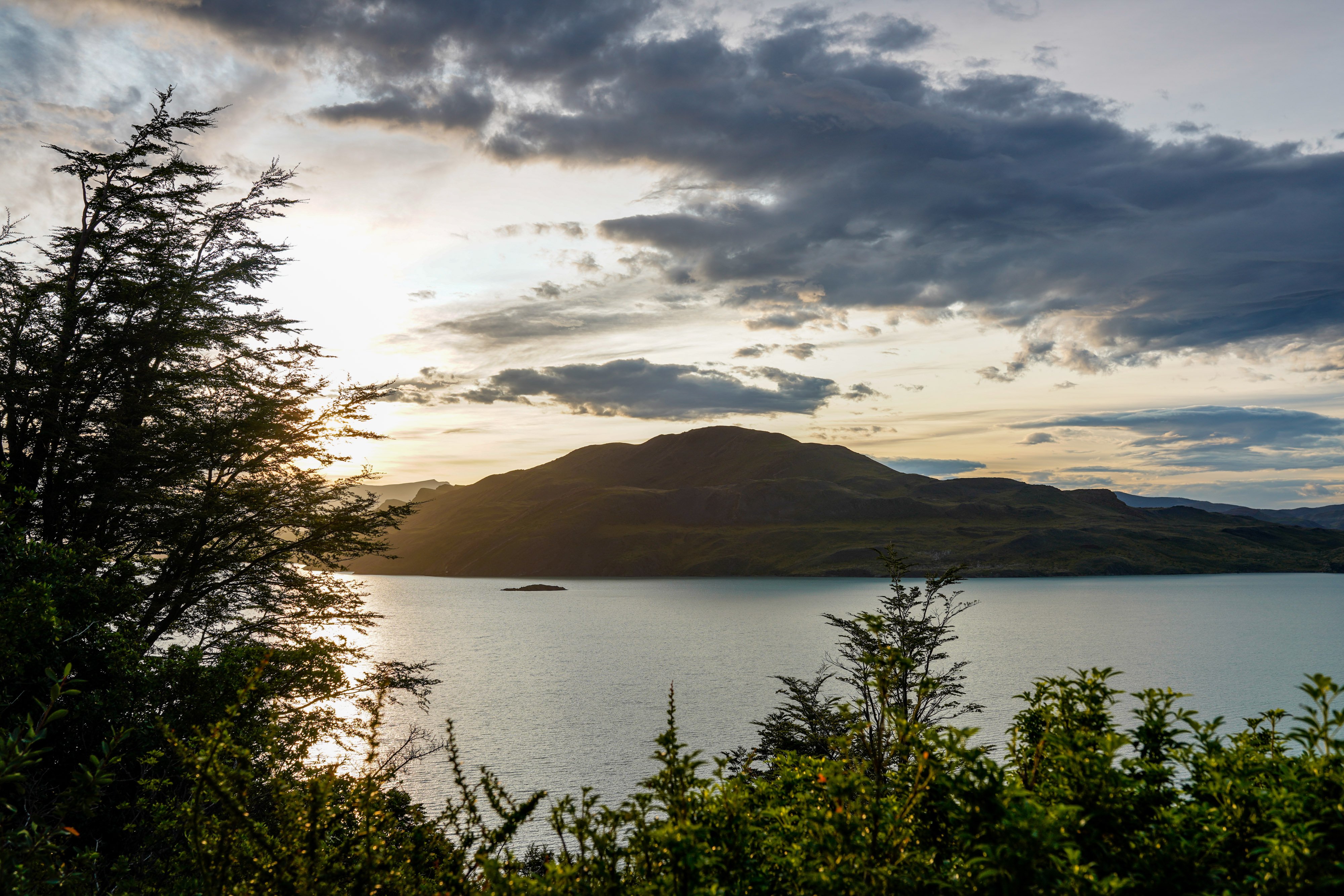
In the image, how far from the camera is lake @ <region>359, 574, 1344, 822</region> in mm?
54781

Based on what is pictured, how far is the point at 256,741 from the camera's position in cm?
1576

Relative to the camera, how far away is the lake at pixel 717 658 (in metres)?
54.8

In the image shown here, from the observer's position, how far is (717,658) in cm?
9519

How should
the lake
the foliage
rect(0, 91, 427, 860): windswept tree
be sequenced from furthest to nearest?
the lake < rect(0, 91, 427, 860): windswept tree < the foliage

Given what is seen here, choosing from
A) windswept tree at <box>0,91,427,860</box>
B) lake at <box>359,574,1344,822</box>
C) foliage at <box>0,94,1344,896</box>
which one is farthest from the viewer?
lake at <box>359,574,1344,822</box>

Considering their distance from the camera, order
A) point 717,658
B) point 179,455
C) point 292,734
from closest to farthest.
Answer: point 292,734 → point 179,455 → point 717,658

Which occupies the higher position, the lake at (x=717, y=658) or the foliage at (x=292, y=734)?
the foliage at (x=292, y=734)

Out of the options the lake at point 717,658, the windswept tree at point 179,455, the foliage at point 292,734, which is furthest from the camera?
the lake at point 717,658

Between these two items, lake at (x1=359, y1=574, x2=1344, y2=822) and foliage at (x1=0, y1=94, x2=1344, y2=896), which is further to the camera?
lake at (x1=359, y1=574, x2=1344, y2=822)

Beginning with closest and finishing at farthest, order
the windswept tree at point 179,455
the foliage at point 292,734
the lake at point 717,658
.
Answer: the foliage at point 292,734, the windswept tree at point 179,455, the lake at point 717,658

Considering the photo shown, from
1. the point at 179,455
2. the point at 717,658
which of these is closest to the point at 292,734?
the point at 179,455

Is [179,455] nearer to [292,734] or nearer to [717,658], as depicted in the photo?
[292,734]

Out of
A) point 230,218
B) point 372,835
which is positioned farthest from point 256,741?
point 230,218

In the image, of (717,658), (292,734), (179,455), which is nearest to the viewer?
(292,734)
